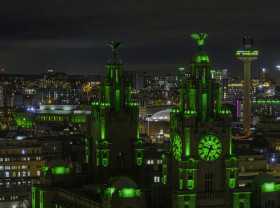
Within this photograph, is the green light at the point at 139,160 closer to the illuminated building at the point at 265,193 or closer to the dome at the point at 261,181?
the dome at the point at 261,181

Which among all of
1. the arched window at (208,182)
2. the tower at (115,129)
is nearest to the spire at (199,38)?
the arched window at (208,182)

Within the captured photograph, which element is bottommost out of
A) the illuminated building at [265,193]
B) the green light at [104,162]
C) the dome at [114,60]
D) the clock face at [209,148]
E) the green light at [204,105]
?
the illuminated building at [265,193]

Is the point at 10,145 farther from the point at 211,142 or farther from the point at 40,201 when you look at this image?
the point at 211,142

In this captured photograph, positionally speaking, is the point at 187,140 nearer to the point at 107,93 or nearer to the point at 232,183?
the point at 232,183

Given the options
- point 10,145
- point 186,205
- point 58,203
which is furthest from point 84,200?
point 10,145

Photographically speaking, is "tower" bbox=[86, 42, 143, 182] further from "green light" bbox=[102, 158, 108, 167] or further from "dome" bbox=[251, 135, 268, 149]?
"dome" bbox=[251, 135, 268, 149]

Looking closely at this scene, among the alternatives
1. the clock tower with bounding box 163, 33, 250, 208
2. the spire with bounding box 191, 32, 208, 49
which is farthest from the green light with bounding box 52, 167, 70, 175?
the spire with bounding box 191, 32, 208, 49
